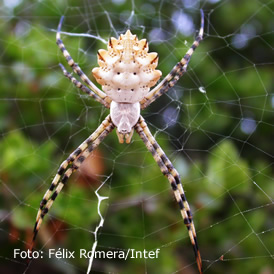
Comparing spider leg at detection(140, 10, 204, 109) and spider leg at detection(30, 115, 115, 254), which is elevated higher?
spider leg at detection(140, 10, 204, 109)

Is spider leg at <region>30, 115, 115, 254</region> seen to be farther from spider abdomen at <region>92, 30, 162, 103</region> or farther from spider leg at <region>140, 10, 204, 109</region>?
spider abdomen at <region>92, 30, 162, 103</region>

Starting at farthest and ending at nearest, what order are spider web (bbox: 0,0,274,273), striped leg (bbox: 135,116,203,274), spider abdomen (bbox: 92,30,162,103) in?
spider web (bbox: 0,0,274,273) < striped leg (bbox: 135,116,203,274) < spider abdomen (bbox: 92,30,162,103)

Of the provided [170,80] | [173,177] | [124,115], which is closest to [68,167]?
[124,115]

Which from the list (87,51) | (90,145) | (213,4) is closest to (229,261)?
(90,145)

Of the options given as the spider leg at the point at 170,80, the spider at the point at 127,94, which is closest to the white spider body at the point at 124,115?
the spider at the point at 127,94

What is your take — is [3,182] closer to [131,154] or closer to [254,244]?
[131,154]

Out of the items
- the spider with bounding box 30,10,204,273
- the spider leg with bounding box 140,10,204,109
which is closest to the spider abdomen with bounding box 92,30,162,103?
the spider with bounding box 30,10,204,273
